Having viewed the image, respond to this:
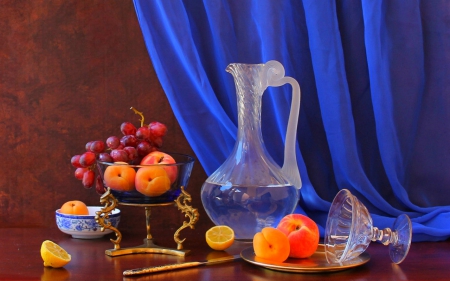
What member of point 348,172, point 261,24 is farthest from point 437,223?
point 261,24

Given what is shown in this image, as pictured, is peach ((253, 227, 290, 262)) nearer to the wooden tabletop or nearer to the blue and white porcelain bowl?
the wooden tabletop

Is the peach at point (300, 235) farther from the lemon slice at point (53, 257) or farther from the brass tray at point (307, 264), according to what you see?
the lemon slice at point (53, 257)

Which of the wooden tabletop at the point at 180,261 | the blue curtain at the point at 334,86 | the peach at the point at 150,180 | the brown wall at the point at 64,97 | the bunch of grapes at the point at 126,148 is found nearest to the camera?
the wooden tabletop at the point at 180,261

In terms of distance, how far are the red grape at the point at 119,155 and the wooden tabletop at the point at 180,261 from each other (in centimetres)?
19

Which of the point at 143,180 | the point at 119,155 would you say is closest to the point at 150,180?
the point at 143,180

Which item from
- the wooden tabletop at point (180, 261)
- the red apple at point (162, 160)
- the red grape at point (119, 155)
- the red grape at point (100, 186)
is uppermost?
the red grape at point (119, 155)

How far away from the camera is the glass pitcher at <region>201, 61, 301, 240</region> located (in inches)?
48.2

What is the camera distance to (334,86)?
1376 millimetres

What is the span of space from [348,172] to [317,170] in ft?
0.32

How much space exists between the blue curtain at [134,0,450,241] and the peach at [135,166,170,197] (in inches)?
9.8

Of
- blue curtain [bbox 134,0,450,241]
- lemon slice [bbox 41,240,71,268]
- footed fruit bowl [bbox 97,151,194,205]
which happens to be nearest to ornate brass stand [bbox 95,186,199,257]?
footed fruit bowl [bbox 97,151,194,205]

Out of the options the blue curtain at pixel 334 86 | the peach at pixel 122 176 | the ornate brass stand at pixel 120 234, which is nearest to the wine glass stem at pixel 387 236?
the blue curtain at pixel 334 86

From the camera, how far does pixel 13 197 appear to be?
5.02 ft

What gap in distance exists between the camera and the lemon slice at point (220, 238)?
1.19m
